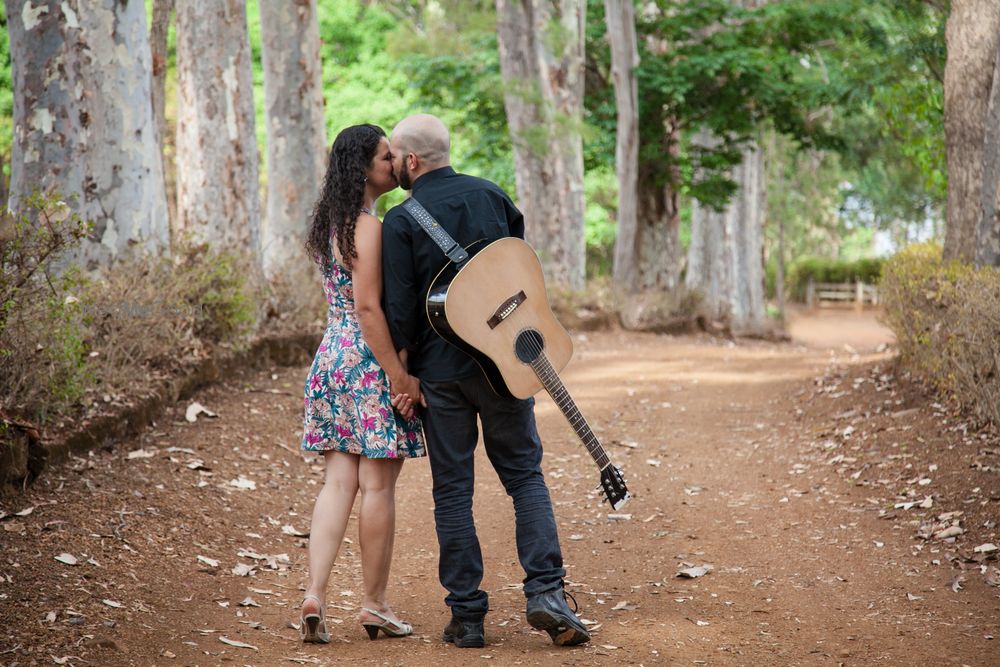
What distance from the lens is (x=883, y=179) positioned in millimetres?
41375

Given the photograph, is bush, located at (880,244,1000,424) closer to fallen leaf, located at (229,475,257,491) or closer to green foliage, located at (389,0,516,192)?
fallen leaf, located at (229,475,257,491)

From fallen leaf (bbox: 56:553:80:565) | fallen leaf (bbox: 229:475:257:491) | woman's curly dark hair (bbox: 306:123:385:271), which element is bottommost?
fallen leaf (bbox: 229:475:257:491)

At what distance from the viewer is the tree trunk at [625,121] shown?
60.8 feet

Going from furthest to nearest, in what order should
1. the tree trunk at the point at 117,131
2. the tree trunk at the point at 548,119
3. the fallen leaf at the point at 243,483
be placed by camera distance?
the tree trunk at the point at 548,119 < the tree trunk at the point at 117,131 < the fallen leaf at the point at 243,483

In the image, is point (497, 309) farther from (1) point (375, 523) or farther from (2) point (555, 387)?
(1) point (375, 523)

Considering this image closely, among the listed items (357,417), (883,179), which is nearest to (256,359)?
(357,417)

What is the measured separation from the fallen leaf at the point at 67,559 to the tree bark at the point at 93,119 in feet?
10.4

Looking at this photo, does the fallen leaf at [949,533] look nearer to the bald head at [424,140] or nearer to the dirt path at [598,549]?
the dirt path at [598,549]

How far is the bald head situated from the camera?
175 inches

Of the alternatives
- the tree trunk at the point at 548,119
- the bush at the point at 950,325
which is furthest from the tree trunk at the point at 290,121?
the bush at the point at 950,325

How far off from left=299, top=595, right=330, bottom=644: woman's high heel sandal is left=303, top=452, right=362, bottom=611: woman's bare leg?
8 centimetres

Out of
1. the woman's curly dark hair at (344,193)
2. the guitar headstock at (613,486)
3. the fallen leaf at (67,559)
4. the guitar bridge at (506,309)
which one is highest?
the woman's curly dark hair at (344,193)

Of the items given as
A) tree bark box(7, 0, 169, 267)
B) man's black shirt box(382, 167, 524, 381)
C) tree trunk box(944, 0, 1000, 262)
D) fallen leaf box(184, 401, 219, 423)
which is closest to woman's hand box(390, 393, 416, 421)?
man's black shirt box(382, 167, 524, 381)

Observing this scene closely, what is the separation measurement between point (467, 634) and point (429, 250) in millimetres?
1622
